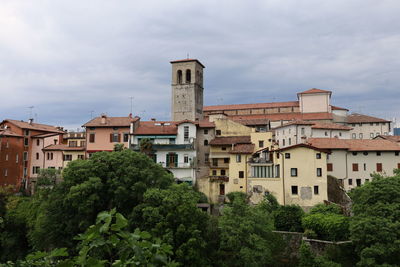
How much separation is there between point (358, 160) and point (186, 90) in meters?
37.9

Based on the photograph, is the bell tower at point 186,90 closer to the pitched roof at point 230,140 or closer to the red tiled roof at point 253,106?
the red tiled roof at point 253,106

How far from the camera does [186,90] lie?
70.6 metres

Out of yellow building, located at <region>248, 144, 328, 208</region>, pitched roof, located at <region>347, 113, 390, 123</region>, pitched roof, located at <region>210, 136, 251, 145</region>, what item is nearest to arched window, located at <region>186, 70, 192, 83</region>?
pitched roof, located at <region>210, 136, 251, 145</region>

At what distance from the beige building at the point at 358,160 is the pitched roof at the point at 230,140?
31.1 ft

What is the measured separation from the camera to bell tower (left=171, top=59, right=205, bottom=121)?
7006 cm

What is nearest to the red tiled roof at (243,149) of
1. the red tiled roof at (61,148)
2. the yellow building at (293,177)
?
the yellow building at (293,177)

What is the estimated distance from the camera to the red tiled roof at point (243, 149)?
43053 mm

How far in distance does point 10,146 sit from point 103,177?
2942 centimetres

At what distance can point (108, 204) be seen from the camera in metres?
31.2

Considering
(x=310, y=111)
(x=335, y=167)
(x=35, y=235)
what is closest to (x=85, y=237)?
(x=35, y=235)

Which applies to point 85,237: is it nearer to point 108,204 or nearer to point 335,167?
point 108,204

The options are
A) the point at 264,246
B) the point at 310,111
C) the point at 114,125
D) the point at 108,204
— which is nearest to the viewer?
the point at 264,246

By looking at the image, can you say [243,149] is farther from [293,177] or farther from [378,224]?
[378,224]

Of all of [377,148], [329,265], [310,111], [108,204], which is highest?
[310,111]
